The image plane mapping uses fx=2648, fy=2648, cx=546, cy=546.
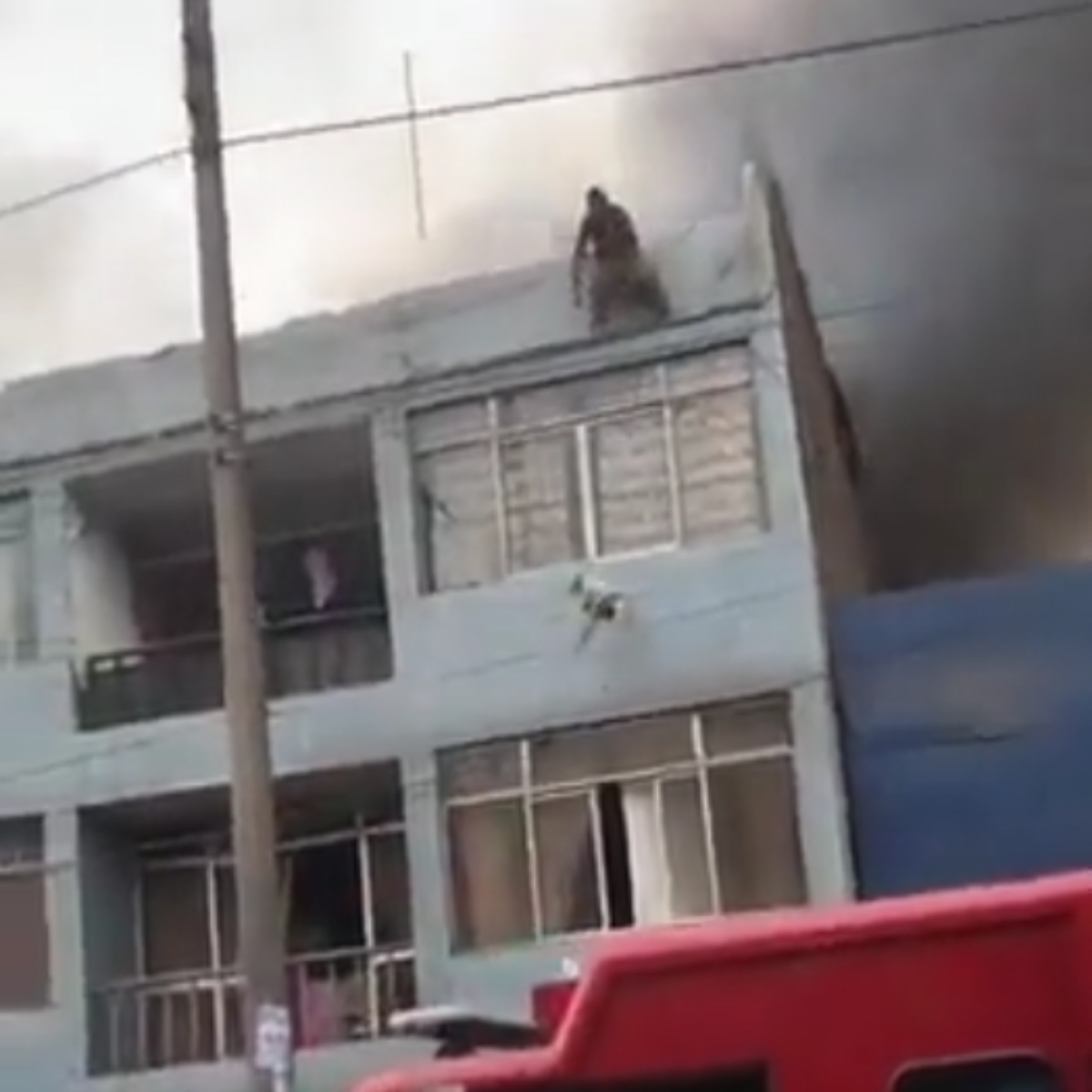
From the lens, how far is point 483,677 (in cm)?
1781

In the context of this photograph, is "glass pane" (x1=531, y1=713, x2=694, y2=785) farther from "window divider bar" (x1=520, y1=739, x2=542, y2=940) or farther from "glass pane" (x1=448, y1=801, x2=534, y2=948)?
"glass pane" (x1=448, y1=801, x2=534, y2=948)

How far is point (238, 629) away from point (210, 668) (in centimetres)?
913

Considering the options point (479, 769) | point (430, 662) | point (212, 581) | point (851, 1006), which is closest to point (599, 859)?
point (479, 769)

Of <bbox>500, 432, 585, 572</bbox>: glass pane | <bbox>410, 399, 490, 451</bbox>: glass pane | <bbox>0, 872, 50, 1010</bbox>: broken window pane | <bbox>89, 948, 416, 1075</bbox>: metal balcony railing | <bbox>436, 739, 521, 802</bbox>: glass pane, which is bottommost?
<bbox>89, 948, 416, 1075</bbox>: metal balcony railing

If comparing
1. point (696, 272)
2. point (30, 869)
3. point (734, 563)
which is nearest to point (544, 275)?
point (696, 272)

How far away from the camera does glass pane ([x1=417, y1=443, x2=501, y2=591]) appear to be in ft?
59.5

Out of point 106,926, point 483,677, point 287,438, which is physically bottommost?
point 106,926

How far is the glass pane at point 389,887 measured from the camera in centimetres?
1892

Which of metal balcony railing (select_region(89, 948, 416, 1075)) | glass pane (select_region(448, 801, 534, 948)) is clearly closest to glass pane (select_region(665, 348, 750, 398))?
glass pane (select_region(448, 801, 534, 948))

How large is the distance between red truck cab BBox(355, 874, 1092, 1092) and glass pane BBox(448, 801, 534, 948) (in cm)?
1199

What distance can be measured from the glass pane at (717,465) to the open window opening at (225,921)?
280 centimetres

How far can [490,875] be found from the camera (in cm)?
1762

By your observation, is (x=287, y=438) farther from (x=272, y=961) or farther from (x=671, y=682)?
(x=272, y=961)

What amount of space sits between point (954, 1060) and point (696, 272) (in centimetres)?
1281
